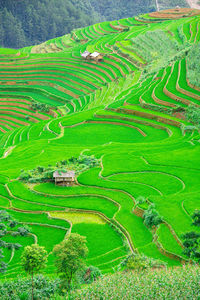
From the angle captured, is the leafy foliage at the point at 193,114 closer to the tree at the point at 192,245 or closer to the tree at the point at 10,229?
the tree at the point at 10,229

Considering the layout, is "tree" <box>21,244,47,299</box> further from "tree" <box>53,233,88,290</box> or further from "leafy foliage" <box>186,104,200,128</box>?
"leafy foliage" <box>186,104,200,128</box>

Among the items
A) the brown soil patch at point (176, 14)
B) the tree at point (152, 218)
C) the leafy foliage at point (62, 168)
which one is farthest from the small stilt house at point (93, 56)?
the tree at point (152, 218)

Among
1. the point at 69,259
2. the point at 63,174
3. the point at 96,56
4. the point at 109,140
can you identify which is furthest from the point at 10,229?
the point at 96,56

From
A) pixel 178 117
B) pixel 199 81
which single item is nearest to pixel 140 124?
pixel 178 117

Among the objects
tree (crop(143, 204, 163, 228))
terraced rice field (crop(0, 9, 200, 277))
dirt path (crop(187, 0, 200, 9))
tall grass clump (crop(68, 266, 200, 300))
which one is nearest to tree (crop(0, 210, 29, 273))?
terraced rice field (crop(0, 9, 200, 277))

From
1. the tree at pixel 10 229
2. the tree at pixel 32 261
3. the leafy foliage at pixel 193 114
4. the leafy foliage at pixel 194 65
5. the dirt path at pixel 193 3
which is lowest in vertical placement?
the tree at pixel 10 229

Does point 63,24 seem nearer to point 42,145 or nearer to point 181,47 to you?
point 181,47
